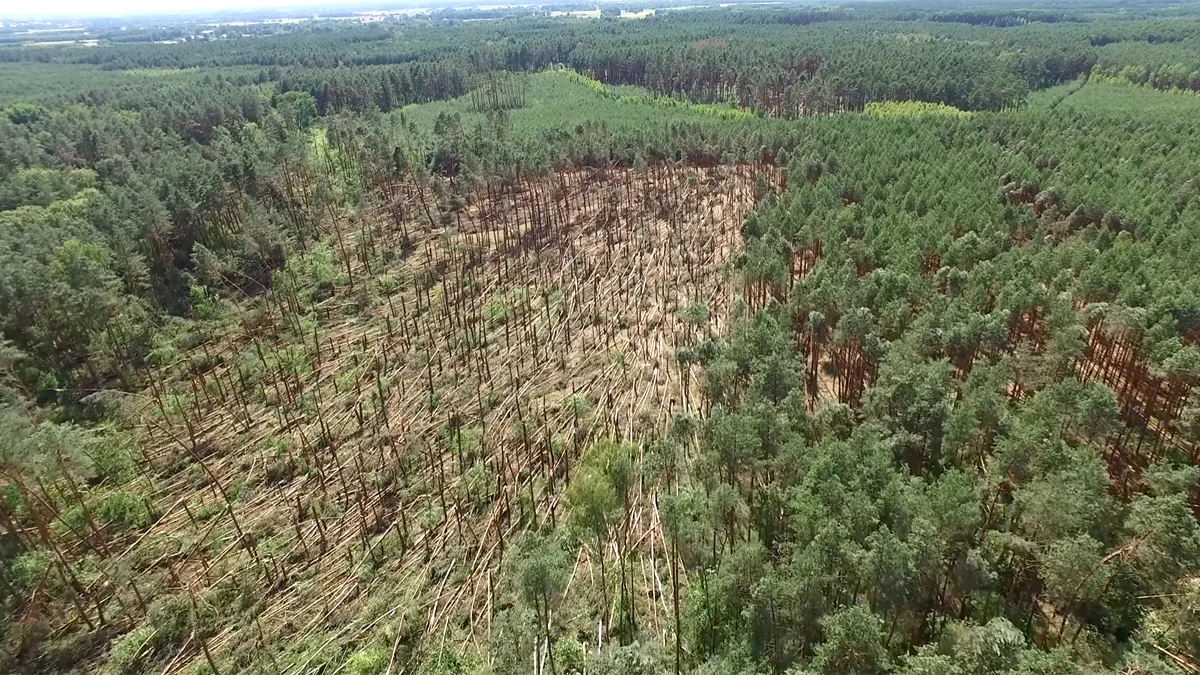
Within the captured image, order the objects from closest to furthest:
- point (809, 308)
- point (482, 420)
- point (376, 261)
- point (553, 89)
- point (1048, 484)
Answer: point (1048, 484)
point (482, 420)
point (809, 308)
point (376, 261)
point (553, 89)

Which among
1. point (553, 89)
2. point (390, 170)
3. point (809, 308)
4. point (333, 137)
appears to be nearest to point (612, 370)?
point (809, 308)

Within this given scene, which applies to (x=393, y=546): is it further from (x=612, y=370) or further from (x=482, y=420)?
(x=612, y=370)

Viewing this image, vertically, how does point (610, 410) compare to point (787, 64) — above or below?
below

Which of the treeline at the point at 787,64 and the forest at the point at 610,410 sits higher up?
the treeline at the point at 787,64

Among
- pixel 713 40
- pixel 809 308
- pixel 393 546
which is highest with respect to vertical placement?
pixel 713 40

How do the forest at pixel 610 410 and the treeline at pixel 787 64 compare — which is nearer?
the forest at pixel 610 410

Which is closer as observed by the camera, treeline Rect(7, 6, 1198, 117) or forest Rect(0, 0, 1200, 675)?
forest Rect(0, 0, 1200, 675)

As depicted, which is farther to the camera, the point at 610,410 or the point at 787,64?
the point at 787,64

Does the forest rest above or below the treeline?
below
